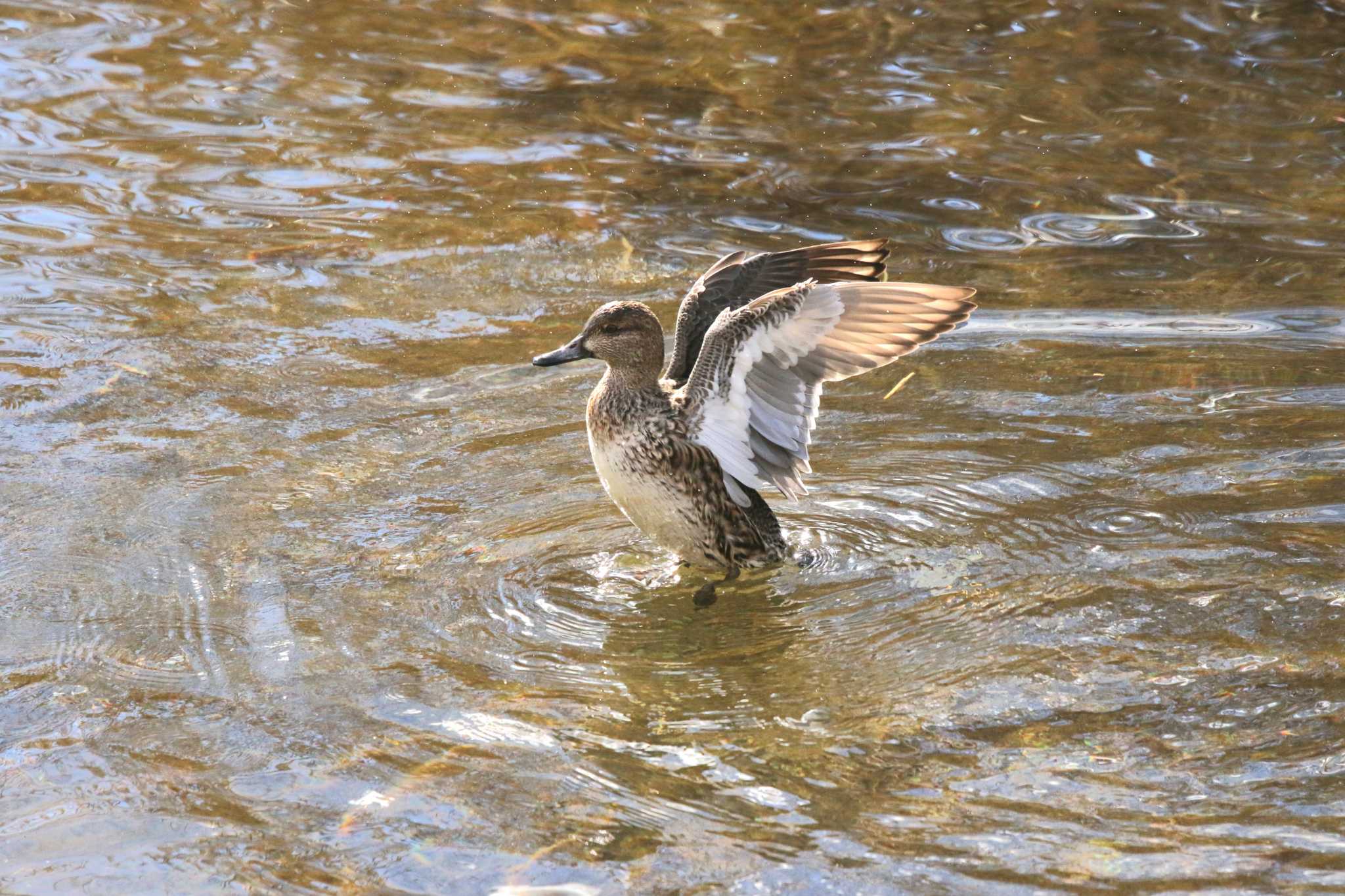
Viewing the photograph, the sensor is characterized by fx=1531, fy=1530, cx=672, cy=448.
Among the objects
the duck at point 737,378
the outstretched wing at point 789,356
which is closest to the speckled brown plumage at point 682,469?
the duck at point 737,378

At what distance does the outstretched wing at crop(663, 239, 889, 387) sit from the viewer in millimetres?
5777

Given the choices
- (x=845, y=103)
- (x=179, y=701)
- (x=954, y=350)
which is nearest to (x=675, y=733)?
(x=179, y=701)

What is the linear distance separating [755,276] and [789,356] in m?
0.75

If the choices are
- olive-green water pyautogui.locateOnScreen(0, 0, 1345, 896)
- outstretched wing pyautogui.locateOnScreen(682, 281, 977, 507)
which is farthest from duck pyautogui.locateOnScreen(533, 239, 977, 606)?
olive-green water pyautogui.locateOnScreen(0, 0, 1345, 896)

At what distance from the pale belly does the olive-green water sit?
24cm

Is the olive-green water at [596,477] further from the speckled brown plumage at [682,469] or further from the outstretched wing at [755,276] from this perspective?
the outstretched wing at [755,276]

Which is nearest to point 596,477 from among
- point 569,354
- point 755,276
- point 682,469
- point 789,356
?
point 569,354

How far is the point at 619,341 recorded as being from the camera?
5.83 meters

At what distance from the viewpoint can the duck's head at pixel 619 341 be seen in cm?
581

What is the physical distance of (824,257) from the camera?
19.0ft

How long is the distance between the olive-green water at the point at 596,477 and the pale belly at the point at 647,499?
0.24m

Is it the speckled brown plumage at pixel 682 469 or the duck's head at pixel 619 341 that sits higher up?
the duck's head at pixel 619 341

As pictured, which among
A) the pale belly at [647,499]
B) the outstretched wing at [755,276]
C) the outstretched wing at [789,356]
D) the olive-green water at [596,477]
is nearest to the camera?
the olive-green water at [596,477]

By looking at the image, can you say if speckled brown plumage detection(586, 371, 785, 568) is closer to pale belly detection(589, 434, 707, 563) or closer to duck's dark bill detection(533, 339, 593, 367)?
pale belly detection(589, 434, 707, 563)
